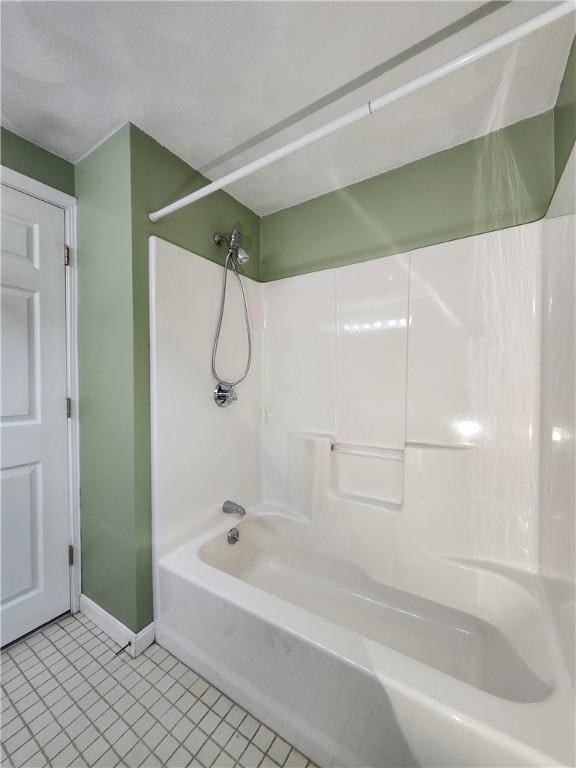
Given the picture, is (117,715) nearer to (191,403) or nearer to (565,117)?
(191,403)

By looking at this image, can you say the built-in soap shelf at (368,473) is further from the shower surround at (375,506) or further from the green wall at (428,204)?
the green wall at (428,204)

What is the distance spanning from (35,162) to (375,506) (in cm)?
234

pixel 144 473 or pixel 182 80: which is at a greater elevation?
pixel 182 80

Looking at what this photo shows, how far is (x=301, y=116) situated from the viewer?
4.45 feet

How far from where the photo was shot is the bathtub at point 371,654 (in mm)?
783

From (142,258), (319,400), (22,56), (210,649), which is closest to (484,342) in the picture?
(319,400)

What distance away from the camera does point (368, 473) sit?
5.67 feet

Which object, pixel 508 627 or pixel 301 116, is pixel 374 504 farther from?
pixel 301 116

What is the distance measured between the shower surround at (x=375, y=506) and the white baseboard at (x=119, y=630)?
7 centimetres

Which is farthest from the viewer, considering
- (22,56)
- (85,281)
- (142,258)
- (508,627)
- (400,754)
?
(85,281)

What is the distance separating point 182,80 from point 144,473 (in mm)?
1582

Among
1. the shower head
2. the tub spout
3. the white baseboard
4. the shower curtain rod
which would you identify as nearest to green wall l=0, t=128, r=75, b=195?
the shower head

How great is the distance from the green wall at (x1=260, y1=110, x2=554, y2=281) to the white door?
4.07 feet

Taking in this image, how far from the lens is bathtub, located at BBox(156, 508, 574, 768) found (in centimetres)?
78
